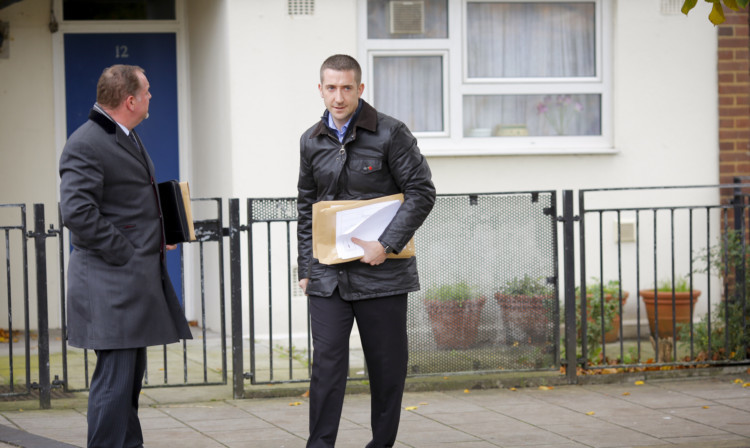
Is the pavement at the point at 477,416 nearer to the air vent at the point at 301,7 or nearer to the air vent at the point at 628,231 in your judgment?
the air vent at the point at 628,231

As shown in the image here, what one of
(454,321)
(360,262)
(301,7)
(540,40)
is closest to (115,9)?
(301,7)

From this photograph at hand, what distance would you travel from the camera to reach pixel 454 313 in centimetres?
729

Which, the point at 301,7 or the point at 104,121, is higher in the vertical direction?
the point at 301,7

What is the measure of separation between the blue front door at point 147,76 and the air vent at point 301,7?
152 cm

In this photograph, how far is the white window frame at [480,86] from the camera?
31.0 feet

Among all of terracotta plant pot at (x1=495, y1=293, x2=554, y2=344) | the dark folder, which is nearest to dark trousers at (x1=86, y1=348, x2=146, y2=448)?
the dark folder

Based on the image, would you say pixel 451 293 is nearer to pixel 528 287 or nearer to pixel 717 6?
pixel 528 287

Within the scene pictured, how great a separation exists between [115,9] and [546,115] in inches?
159

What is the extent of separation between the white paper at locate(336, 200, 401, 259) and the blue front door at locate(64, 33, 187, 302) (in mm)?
5183

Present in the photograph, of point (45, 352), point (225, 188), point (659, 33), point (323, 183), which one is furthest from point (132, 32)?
point (323, 183)

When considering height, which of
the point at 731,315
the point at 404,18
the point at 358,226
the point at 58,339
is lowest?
the point at 58,339

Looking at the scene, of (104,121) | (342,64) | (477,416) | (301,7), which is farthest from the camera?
(301,7)

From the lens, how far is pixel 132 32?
1004 centimetres

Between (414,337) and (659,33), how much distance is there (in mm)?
4023
